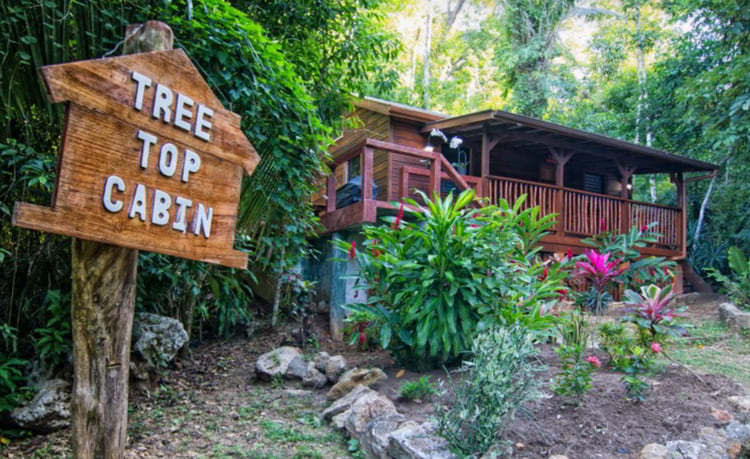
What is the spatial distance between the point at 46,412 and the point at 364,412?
7.40 ft

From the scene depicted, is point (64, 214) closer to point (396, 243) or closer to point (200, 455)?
point (200, 455)

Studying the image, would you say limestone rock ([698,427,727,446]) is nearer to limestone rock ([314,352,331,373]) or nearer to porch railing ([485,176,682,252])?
limestone rock ([314,352,331,373])

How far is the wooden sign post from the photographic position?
182 cm

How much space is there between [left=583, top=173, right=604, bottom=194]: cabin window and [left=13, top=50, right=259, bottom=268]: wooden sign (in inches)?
520

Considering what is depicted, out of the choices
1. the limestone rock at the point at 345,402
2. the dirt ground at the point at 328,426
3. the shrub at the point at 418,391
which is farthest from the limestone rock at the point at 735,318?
the limestone rock at the point at 345,402

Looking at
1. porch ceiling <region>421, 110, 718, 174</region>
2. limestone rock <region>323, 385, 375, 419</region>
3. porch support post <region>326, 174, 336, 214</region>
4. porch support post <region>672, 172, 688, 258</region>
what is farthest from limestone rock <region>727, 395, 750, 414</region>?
porch support post <region>672, 172, 688, 258</region>

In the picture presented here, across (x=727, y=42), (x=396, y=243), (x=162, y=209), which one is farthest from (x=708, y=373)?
(x=727, y=42)

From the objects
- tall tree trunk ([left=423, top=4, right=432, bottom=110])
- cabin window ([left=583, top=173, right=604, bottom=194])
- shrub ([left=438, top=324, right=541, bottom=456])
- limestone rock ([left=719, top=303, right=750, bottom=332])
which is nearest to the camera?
shrub ([left=438, top=324, right=541, bottom=456])

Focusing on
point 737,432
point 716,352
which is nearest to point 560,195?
point 716,352

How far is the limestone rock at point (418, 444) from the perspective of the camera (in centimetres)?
275

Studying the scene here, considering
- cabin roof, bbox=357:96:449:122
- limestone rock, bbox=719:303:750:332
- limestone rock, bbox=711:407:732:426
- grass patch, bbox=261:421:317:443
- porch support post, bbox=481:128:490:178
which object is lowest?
grass patch, bbox=261:421:317:443

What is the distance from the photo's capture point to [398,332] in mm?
4539

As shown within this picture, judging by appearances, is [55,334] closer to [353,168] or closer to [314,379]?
[314,379]

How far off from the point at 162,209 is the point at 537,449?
2388 mm
